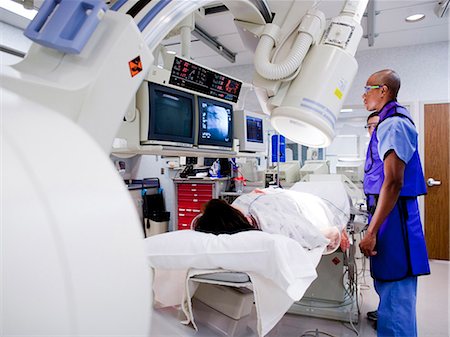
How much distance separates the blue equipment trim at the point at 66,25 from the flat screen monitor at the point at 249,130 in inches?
56.1

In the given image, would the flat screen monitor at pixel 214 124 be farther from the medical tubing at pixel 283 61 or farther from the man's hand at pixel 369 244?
the man's hand at pixel 369 244

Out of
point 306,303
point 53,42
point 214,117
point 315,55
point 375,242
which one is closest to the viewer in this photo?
point 53,42

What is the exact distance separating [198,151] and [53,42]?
1035 millimetres

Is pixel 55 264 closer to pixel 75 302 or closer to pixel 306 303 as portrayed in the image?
pixel 75 302

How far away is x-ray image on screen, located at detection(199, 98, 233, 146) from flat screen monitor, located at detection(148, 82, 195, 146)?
6cm

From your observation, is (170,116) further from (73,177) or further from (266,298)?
(73,177)

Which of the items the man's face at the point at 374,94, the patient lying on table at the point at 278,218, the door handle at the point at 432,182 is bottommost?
the patient lying on table at the point at 278,218

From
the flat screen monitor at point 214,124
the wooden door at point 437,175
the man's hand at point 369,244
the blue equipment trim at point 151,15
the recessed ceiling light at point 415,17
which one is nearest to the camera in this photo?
the blue equipment trim at point 151,15

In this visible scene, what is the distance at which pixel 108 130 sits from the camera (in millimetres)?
610

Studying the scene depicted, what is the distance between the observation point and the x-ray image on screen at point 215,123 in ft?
5.37

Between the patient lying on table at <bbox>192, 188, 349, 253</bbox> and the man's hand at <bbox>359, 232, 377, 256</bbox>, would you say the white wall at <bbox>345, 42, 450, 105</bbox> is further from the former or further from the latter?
the man's hand at <bbox>359, 232, 377, 256</bbox>

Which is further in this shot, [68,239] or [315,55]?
[315,55]

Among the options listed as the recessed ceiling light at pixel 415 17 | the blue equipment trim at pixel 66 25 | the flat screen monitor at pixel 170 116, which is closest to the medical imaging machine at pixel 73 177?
the blue equipment trim at pixel 66 25

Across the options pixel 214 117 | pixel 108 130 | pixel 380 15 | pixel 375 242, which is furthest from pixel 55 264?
pixel 380 15
